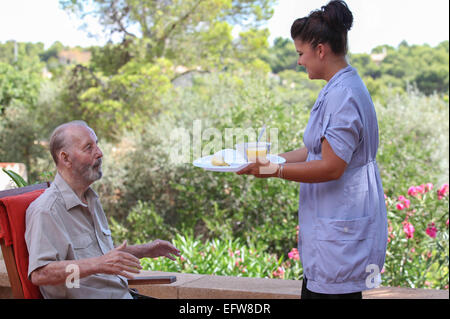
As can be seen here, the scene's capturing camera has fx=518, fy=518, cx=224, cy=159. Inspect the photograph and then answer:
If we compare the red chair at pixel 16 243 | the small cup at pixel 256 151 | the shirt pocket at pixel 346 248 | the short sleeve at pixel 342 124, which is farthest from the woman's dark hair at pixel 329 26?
the red chair at pixel 16 243

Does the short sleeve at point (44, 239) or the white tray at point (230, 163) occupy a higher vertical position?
the white tray at point (230, 163)

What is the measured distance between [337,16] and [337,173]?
48 cm

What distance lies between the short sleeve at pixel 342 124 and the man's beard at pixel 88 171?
2.52 ft

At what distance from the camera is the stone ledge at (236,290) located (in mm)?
2533

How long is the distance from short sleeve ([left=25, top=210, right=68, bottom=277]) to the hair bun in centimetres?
104

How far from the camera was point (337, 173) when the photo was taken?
59.9 inches

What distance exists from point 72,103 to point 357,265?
47.3ft

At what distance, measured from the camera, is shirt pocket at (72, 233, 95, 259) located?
1684 millimetres

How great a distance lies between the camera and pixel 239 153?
5.85ft

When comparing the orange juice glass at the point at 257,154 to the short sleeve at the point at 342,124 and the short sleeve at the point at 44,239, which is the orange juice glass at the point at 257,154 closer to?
the short sleeve at the point at 342,124

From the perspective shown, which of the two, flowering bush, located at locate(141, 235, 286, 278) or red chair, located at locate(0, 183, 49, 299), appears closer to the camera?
red chair, located at locate(0, 183, 49, 299)

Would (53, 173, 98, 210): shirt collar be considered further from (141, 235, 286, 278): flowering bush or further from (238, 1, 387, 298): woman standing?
(141, 235, 286, 278): flowering bush

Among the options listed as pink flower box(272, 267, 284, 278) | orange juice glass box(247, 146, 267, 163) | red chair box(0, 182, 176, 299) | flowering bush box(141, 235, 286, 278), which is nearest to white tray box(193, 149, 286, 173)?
orange juice glass box(247, 146, 267, 163)
